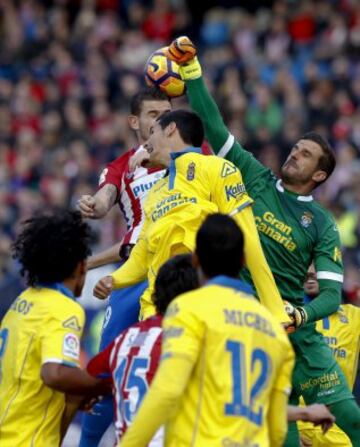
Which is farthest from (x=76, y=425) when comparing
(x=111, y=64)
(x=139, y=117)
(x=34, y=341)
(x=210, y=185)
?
(x=111, y=64)

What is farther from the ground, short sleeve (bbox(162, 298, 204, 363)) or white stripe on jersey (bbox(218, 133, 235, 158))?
white stripe on jersey (bbox(218, 133, 235, 158))

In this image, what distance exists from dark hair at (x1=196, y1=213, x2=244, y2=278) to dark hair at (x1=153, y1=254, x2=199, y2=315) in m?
0.30

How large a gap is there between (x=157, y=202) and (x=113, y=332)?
1379 millimetres

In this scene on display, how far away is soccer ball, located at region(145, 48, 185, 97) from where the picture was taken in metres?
10.3

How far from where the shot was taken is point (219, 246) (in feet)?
23.5

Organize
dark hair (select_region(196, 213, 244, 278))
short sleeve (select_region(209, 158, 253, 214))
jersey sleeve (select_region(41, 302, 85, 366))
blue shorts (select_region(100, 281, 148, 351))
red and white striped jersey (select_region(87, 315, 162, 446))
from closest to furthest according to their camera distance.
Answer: dark hair (select_region(196, 213, 244, 278)) < red and white striped jersey (select_region(87, 315, 162, 446)) < jersey sleeve (select_region(41, 302, 85, 366)) < short sleeve (select_region(209, 158, 253, 214)) < blue shorts (select_region(100, 281, 148, 351))

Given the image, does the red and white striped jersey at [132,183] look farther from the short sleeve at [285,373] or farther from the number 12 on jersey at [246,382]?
the number 12 on jersey at [246,382]

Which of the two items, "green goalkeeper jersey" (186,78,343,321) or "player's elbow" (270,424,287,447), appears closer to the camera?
"player's elbow" (270,424,287,447)

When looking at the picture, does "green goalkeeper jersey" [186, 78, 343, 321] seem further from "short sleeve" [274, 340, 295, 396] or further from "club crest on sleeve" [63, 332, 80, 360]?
"short sleeve" [274, 340, 295, 396]

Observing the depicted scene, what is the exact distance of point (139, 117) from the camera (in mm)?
10625

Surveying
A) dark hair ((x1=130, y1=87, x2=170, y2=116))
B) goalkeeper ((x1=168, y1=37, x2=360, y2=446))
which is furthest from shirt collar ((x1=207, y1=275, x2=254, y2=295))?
dark hair ((x1=130, y1=87, x2=170, y2=116))

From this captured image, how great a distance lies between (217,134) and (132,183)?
1.09 m

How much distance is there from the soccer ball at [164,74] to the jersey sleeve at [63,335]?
2.89 meters

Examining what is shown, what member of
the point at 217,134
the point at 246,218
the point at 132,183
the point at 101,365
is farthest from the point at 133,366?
the point at 132,183
